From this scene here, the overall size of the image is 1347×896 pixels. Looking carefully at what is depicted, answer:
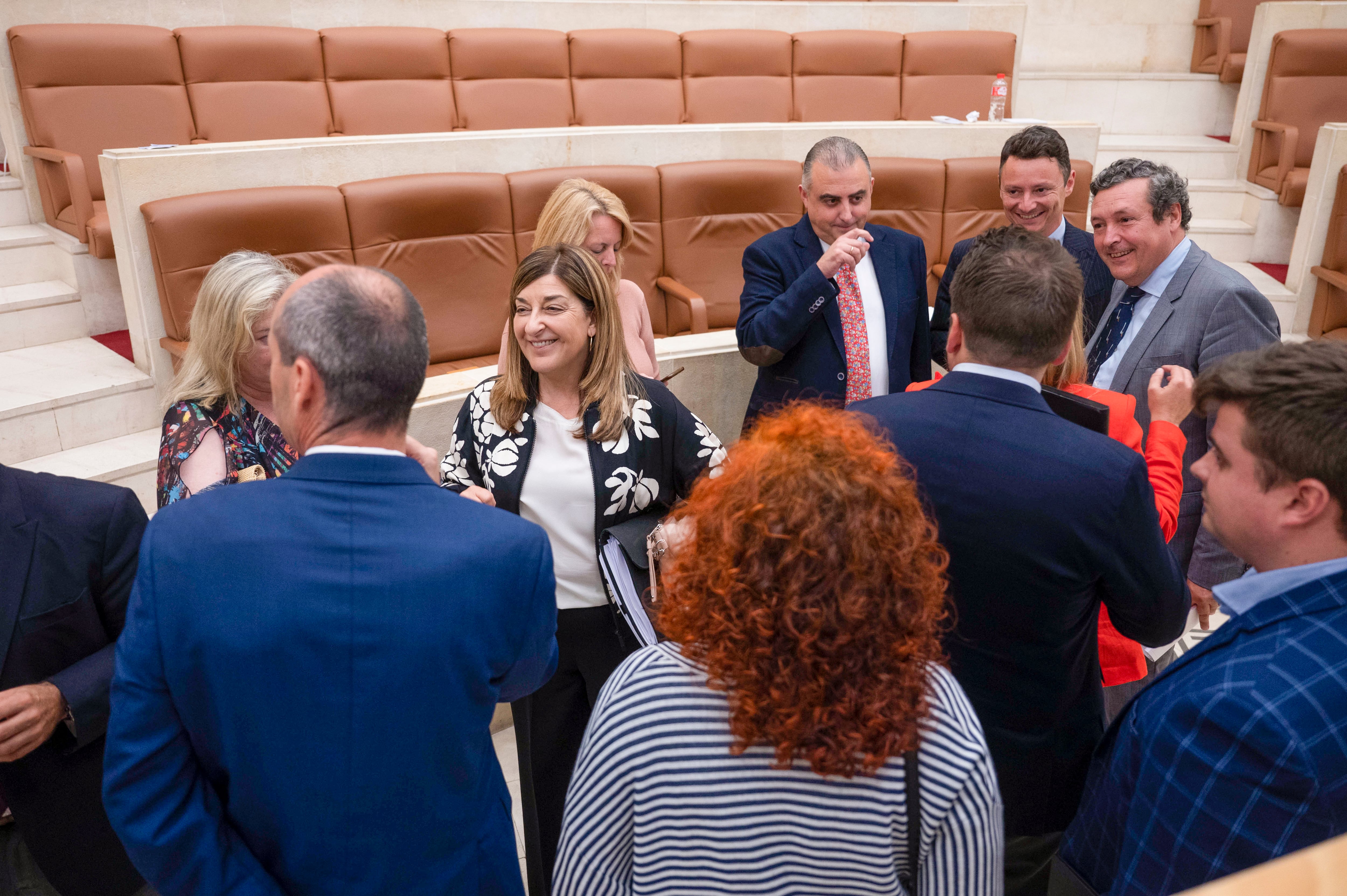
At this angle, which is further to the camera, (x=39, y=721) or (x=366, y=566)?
(x=39, y=721)

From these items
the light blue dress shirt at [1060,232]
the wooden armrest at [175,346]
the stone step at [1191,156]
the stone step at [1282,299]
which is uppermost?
the stone step at [1191,156]

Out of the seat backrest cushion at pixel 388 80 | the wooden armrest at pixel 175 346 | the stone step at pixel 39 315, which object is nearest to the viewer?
the wooden armrest at pixel 175 346

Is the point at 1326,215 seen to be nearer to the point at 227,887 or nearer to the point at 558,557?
the point at 558,557

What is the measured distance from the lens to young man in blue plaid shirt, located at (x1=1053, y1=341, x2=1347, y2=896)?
0.81 metres

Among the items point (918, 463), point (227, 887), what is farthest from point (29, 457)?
point (918, 463)

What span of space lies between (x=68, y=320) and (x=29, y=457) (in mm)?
856

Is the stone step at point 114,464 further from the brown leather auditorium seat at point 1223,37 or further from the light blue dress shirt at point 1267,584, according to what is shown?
the brown leather auditorium seat at point 1223,37

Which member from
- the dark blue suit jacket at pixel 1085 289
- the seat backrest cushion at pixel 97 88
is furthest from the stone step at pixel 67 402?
the dark blue suit jacket at pixel 1085 289

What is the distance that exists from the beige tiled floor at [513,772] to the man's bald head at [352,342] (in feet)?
4.18

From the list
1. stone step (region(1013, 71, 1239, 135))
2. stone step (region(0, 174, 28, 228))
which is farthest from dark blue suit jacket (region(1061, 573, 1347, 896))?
stone step (region(1013, 71, 1239, 135))

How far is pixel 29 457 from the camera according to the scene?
8.98ft

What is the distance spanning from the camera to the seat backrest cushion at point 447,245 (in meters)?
3.07

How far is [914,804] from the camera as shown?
2.55ft

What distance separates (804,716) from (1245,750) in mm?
443
